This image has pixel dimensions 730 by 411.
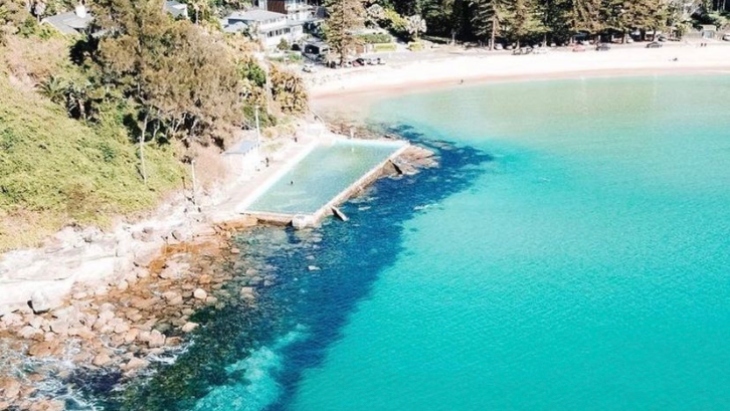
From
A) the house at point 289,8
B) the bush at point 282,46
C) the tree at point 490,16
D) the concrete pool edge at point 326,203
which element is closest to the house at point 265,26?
the bush at point 282,46

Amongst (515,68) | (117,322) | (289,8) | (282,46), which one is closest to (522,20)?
(515,68)

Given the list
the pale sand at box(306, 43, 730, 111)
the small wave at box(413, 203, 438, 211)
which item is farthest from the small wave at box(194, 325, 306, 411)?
the pale sand at box(306, 43, 730, 111)

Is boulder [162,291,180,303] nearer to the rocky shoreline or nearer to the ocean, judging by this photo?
the rocky shoreline

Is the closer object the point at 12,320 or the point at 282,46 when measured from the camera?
the point at 12,320

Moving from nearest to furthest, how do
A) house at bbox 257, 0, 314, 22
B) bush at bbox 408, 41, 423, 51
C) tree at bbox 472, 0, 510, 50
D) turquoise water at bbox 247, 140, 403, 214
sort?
turquoise water at bbox 247, 140, 403, 214 → tree at bbox 472, 0, 510, 50 → bush at bbox 408, 41, 423, 51 → house at bbox 257, 0, 314, 22

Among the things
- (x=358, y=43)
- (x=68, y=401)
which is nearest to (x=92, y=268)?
(x=68, y=401)

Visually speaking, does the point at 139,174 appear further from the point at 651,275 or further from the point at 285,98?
the point at 651,275

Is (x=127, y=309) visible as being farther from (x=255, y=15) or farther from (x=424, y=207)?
(x=255, y=15)
